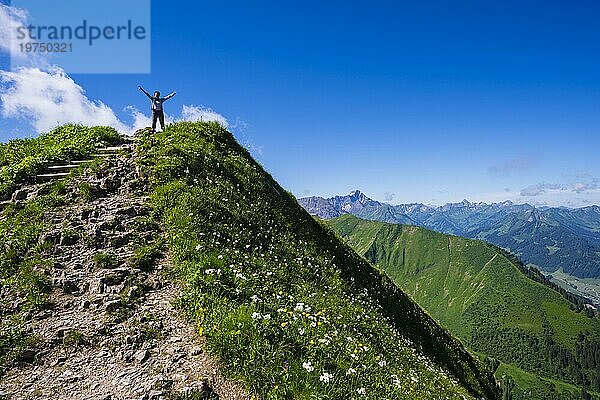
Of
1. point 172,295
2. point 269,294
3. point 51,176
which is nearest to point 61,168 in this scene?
point 51,176

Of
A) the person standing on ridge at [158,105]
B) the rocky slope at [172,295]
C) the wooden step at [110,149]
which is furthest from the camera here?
the person standing on ridge at [158,105]

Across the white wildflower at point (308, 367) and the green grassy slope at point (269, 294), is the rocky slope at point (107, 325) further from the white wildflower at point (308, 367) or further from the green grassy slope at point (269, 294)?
the white wildflower at point (308, 367)

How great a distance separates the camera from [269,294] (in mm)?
10852

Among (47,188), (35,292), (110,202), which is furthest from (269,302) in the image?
(47,188)

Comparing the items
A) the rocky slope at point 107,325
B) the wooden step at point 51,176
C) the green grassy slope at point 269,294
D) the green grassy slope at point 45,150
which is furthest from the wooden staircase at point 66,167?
the rocky slope at point 107,325

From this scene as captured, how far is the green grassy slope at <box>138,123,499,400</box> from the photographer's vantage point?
25.8 ft

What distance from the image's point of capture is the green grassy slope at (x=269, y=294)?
7859 mm

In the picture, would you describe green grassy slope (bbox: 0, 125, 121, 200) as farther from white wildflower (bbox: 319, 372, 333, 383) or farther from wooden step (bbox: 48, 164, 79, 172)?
white wildflower (bbox: 319, 372, 333, 383)

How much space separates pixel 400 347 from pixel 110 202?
40.3 ft

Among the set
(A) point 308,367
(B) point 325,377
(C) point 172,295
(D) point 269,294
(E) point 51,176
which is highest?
(E) point 51,176

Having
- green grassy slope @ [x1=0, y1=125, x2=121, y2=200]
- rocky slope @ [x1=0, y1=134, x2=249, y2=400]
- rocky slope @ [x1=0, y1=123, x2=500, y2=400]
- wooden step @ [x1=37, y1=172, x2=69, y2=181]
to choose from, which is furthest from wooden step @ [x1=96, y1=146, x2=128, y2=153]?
rocky slope @ [x1=0, y1=134, x2=249, y2=400]

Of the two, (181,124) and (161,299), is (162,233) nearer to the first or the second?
(161,299)

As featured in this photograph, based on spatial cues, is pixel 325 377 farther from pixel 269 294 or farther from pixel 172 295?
pixel 172 295

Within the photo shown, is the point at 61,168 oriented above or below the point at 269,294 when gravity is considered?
above
